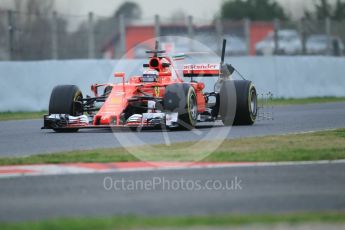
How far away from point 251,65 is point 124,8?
69488 millimetres

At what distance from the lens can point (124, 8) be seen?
3875 inches

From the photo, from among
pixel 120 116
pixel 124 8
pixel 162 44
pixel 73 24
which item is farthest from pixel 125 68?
pixel 124 8

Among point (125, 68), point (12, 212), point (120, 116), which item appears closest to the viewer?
point (12, 212)

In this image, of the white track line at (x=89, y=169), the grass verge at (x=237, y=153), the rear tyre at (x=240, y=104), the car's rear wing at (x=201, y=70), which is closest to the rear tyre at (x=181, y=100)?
the rear tyre at (x=240, y=104)

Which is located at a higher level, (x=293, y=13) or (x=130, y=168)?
(x=293, y=13)

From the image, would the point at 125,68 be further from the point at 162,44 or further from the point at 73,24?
the point at 162,44

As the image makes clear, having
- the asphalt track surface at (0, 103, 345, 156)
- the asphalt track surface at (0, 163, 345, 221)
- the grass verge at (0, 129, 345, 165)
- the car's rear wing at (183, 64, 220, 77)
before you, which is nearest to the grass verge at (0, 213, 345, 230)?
the asphalt track surface at (0, 163, 345, 221)

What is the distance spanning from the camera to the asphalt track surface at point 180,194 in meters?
9.06

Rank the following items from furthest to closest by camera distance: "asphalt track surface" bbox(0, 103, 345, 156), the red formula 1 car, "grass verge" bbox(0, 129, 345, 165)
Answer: the red formula 1 car
"asphalt track surface" bbox(0, 103, 345, 156)
"grass verge" bbox(0, 129, 345, 165)

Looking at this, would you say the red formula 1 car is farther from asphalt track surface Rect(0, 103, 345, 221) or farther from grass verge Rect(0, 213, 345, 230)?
grass verge Rect(0, 213, 345, 230)

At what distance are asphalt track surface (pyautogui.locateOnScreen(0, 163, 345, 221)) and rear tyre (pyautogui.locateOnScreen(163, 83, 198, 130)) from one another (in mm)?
5075

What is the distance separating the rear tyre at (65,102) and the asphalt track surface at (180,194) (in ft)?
20.6

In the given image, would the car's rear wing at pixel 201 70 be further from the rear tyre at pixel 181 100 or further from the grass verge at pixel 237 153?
the grass verge at pixel 237 153

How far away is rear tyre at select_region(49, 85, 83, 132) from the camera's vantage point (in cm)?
1786
